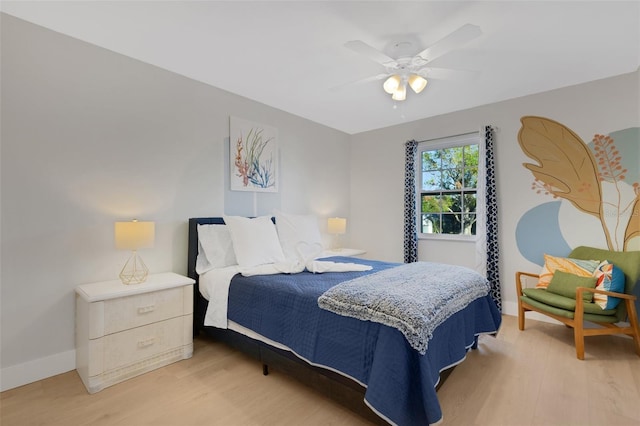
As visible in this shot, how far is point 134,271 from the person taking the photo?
265 cm

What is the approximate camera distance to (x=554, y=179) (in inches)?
133

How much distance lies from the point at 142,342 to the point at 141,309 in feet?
0.82

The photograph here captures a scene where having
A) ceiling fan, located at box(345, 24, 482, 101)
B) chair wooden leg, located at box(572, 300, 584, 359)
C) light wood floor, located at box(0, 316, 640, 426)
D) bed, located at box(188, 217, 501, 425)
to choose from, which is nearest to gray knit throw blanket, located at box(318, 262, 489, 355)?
bed, located at box(188, 217, 501, 425)

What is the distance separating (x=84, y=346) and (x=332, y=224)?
3.04 meters

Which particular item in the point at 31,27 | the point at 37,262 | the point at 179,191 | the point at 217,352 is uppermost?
the point at 31,27

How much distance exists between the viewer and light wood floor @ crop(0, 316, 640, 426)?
5.84 ft

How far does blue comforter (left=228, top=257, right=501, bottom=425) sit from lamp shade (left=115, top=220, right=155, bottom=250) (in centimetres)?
79

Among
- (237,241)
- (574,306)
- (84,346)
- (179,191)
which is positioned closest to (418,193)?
(574,306)

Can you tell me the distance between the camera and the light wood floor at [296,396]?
178 cm

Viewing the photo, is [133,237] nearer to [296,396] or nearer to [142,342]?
[142,342]

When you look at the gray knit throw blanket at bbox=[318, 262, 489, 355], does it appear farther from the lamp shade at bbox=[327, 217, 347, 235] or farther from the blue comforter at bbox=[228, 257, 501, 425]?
the lamp shade at bbox=[327, 217, 347, 235]

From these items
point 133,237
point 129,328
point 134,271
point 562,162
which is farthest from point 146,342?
point 562,162

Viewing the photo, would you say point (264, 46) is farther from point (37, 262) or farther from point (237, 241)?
point (37, 262)

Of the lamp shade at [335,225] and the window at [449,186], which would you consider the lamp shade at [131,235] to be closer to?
the lamp shade at [335,225]
